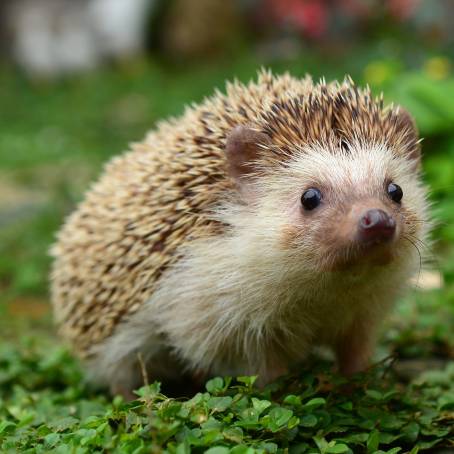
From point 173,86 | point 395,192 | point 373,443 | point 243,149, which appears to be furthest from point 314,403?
point 173,86

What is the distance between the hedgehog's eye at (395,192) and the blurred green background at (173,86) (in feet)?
7.63

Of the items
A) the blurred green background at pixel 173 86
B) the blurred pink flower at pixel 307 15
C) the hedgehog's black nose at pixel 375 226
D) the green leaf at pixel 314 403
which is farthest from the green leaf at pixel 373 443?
the blurred pink flower at pixel 307 15

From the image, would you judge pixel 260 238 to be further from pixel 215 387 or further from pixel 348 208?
pixel 215 387

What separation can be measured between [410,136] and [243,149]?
1.00 meters

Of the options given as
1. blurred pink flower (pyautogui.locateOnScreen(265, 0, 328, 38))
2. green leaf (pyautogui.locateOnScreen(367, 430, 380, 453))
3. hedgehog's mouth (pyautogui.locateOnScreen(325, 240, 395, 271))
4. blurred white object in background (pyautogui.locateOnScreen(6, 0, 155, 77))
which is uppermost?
blurred white object in background (pyautogui.locateOnScreen(6, 0, 155, 77))

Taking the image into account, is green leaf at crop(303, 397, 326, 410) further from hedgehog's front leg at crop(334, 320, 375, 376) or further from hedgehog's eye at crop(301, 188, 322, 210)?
hedgehog's eye at crop(301, 188, 322, 210)

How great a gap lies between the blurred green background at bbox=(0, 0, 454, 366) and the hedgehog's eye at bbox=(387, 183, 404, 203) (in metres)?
2.33

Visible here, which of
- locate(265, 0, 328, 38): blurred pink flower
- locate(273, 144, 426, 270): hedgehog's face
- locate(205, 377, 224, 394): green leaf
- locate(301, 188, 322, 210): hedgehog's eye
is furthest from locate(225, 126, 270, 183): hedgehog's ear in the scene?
locate(265, 0, 328, 38): blurred pink flower

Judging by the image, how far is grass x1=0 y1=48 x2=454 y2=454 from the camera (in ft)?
11.7

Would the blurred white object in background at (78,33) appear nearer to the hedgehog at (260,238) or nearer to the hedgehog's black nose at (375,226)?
the hedgehog at (260,238)

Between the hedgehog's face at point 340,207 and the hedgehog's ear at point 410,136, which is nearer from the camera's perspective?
the hedgehog's face at point 340,207

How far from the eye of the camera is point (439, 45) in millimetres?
15594

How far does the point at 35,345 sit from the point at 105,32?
1398cm

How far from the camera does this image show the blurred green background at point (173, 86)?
778 centimetres
